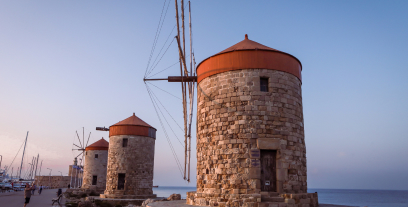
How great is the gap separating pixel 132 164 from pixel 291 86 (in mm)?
16587

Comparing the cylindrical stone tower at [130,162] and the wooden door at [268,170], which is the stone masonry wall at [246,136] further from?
the cylindrical stone tower at [130,162]

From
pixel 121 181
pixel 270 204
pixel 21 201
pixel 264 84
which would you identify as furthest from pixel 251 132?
pixel 21 201

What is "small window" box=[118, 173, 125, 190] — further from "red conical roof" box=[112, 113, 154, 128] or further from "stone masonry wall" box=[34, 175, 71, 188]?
"stone masonry wall" box=[34, 175, 71, 188]

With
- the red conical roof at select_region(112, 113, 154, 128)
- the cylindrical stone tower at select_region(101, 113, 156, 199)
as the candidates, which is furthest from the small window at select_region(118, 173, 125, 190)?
the red conical roof at select_region(112, 113, 154, 128)

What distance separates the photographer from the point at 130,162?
24.7m

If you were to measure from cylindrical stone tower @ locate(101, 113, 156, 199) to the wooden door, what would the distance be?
15.5 m

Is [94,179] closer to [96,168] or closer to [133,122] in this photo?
[96,168]

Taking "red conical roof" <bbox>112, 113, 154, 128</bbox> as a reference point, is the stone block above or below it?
below

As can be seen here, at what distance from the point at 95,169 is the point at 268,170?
1008 inches

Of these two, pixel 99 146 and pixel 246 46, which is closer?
pixel 246 46

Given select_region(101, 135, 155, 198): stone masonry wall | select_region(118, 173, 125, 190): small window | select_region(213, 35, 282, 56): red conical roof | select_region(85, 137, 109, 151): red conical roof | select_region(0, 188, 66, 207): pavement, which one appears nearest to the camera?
select_region(213, 35, 282, 56): red conical roof

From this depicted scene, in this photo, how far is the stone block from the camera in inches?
437

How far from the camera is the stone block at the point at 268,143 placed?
437 inches

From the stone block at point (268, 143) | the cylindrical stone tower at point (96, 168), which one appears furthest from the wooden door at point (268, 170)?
the cylindrical stone tower at point (96, 168)
